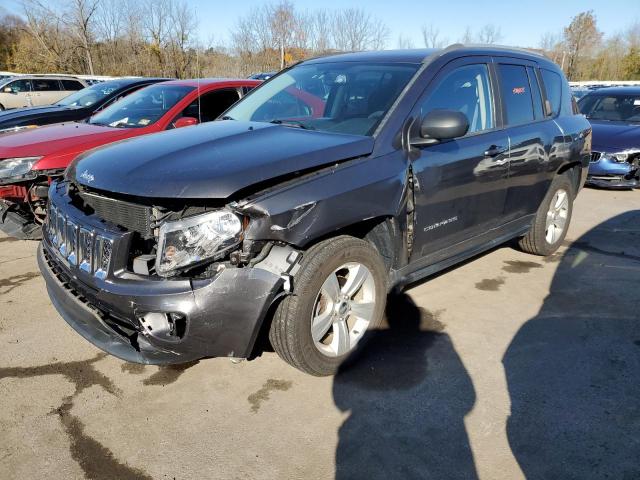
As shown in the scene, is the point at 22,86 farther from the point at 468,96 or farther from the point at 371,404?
the point at 371,404

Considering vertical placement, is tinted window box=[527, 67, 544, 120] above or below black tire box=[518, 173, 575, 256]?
above

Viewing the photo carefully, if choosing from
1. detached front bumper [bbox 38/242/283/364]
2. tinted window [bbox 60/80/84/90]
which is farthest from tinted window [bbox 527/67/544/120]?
tinted window [bbox 60/80/84/90]

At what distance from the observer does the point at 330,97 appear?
11.7 ft

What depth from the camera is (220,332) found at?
239cm

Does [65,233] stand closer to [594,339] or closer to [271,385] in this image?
[271,385]

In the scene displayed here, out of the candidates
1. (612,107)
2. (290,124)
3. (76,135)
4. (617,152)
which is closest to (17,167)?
(76,135)

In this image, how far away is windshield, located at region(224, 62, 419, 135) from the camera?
3201mm

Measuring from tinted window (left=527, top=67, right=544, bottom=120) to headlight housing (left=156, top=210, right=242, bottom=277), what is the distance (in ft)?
10.4

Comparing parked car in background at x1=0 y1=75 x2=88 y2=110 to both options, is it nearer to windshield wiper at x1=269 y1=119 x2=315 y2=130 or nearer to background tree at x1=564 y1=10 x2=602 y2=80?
windshield wiper at x1=269 y1=119 x2=315 y2=130

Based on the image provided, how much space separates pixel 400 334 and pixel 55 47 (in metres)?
37.3

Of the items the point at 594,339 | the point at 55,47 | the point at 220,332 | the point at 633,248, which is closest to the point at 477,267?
the point at 594,339

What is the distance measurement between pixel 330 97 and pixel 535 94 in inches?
77.3

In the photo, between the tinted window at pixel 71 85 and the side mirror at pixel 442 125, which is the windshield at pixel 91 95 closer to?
the side mirror at pixel 442 125

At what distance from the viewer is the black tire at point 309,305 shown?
101 inches
